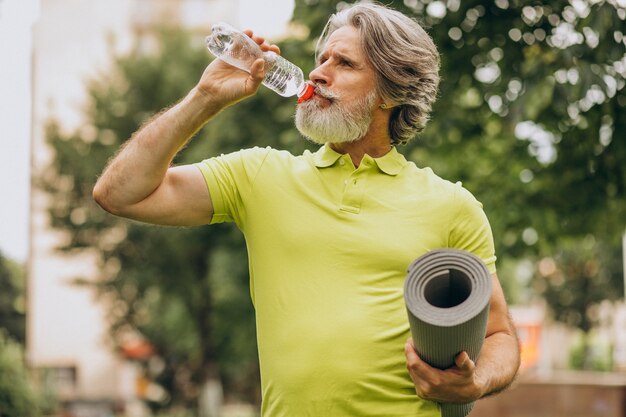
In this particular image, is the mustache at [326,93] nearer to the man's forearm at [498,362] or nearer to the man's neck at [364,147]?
the man's neck at [364,147]

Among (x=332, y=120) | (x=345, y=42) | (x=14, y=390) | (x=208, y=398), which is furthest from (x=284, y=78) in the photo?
(x=208, y=398)

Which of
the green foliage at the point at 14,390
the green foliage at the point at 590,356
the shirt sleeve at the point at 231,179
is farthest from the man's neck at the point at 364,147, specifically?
the green foliage at the point at 590,356

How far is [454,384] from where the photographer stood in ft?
8.81

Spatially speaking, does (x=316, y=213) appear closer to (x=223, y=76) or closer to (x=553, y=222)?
(x=223, y=76)

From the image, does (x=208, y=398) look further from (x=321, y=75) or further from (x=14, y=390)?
(x=321, y=75)

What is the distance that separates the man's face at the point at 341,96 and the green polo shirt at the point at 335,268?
150 millimetres

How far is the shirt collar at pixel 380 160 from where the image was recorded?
10.6 ft

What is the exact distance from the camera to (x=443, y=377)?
267 centimetres

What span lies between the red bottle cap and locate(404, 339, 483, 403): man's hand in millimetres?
925

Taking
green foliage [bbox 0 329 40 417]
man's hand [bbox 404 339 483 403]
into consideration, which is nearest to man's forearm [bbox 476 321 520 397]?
man's hand [bbox 404 339 483 403]

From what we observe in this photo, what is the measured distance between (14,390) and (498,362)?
1074 cm

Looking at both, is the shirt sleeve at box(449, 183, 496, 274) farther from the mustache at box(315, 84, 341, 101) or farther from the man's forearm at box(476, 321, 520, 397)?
the mustache at box(315, 84, 341, 101)

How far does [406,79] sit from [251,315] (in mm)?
18577

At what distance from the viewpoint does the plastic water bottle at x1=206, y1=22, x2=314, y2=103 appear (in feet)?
10.4
